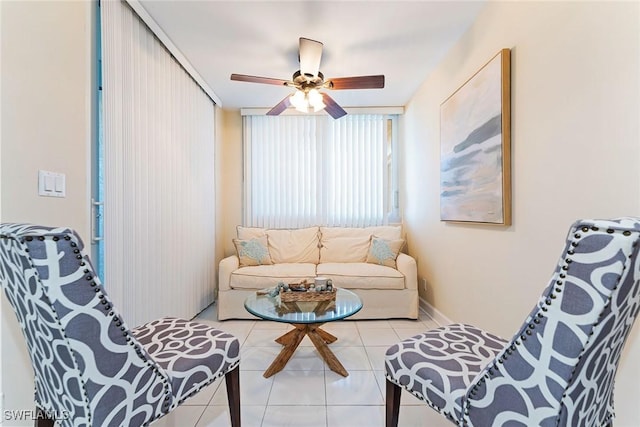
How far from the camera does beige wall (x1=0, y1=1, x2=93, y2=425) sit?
1157mm

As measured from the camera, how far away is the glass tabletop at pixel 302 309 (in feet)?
5.87

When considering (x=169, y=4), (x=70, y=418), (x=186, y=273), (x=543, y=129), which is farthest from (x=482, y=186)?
(x=186, y=273)

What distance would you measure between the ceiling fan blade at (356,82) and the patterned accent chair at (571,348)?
182 centimetres

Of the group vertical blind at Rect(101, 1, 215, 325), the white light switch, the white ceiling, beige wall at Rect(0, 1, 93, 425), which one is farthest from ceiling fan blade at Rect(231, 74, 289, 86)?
the white light switch

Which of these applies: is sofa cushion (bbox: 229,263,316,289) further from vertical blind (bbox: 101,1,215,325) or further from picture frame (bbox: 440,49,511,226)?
picture frame (bbox: 440,49,511,226)

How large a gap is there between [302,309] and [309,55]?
181 cm

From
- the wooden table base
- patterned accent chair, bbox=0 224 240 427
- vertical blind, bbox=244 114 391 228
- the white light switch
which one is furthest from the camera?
vertical blind, bbox=244 114 391 228

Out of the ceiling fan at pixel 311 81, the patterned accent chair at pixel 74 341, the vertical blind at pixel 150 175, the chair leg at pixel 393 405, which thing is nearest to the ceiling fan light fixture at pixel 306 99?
the ceiling fan at pixel 311 81

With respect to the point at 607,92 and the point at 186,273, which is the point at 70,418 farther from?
the point at 607,92

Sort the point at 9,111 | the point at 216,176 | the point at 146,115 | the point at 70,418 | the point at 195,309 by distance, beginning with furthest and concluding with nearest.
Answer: the point at 216,176
the point at 195,309
the point at 146,115
the point at 9,111
the point at 70,418

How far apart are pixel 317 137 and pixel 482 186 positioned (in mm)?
2419

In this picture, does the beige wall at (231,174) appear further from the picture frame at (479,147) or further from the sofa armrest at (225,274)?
the picture frame at (479,147)

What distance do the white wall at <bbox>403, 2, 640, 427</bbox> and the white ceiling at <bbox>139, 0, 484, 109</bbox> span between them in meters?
0.31

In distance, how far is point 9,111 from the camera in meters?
1.15
